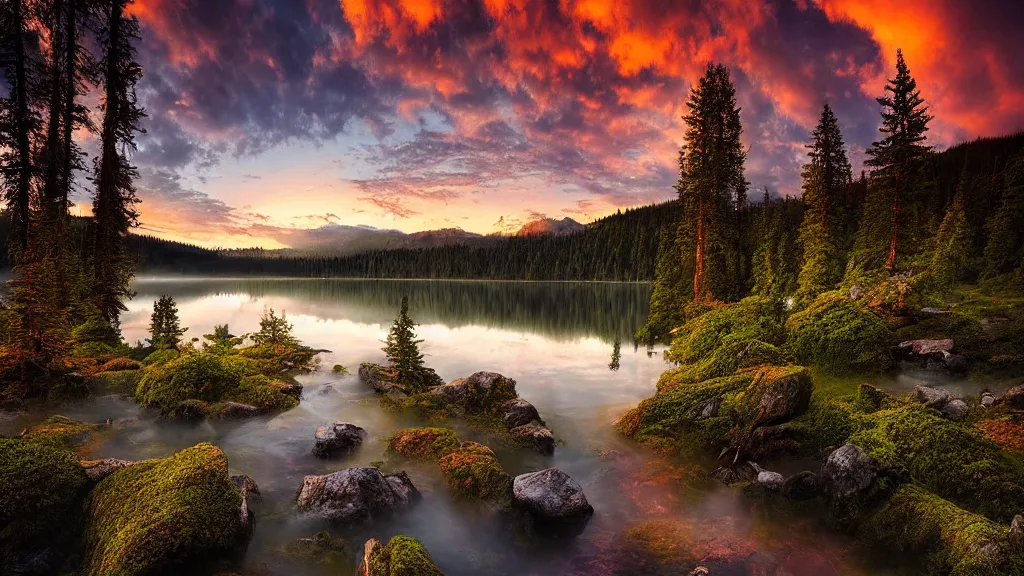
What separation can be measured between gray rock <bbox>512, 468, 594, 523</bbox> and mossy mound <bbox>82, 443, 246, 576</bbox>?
4.63 m

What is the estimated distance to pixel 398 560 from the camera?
531cm

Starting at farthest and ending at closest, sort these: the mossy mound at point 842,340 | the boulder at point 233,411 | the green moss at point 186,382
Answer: the mossy mound at point 842,340 < the green moss at point 186,382 < the boulder at point 233,411

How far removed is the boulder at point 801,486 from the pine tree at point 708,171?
19664mm

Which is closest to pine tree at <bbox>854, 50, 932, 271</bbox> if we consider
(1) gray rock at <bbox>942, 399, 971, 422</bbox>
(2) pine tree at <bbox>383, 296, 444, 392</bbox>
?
(1) gray rock at <bbox>942, 399, 971, 422</bbox>

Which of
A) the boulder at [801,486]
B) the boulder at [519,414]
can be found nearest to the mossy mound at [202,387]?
the boulder at [519,414]

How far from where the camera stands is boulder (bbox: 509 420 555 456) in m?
11.0

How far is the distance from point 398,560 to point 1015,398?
14.5 metres

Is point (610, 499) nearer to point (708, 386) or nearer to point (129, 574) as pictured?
point (708, 386)

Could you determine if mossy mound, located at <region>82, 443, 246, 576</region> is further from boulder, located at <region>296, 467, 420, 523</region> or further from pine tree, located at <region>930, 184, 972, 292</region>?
pine tree, located at <region>930, 184, 972, 292</region>

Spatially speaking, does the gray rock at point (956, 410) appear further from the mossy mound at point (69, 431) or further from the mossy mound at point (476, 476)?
the mossy mound at point (69, 431)

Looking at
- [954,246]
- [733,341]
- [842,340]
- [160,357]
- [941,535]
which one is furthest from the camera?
[954,246]

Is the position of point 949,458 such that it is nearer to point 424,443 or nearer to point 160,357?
point 424,443

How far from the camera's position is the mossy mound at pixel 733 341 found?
13938 mm

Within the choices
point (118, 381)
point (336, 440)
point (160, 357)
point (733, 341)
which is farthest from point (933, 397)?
point (160, 357)
